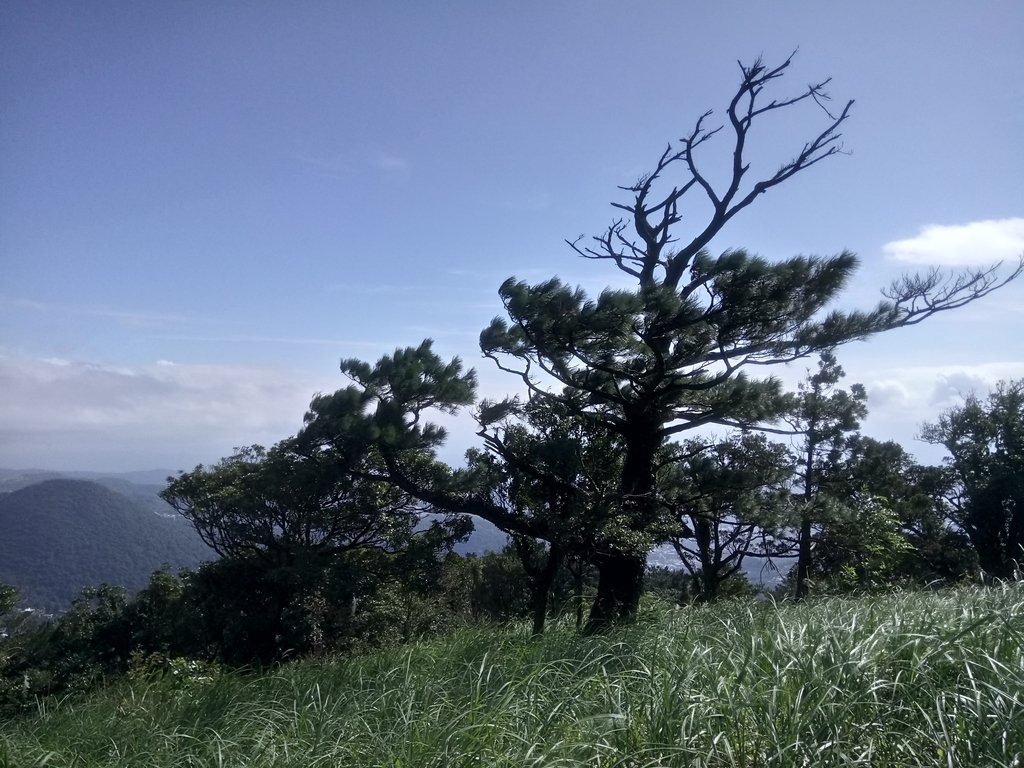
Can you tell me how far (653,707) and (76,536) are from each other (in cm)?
3124

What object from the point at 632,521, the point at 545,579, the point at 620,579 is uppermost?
the point at 632,521

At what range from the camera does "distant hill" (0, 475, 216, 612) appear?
25.3 meters

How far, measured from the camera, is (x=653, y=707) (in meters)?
3.54

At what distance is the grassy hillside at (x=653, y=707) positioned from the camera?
317 cm

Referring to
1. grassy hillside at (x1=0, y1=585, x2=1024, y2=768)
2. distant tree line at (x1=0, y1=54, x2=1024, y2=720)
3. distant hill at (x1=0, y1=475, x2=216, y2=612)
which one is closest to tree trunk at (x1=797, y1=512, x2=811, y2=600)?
distant tree line at (x1=0, y1=54, x2=1024, y2=720)

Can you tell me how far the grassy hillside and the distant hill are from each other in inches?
738

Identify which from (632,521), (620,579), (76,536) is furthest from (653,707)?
(76,536)

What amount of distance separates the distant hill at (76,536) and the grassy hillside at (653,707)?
18750 millimetres

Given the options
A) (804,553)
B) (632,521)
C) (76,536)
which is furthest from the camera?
(76,536)

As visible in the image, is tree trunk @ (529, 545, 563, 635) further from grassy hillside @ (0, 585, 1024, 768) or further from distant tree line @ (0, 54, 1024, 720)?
grassy hillside @ (0, 585, 1024, 768)

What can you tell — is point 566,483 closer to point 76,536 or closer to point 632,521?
point 632,521

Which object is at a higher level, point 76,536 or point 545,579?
point 545,579

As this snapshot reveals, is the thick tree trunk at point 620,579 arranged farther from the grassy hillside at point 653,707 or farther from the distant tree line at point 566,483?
the grassy hillside at point 653,707

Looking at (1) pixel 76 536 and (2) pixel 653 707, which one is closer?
(2) pixel 653 707
